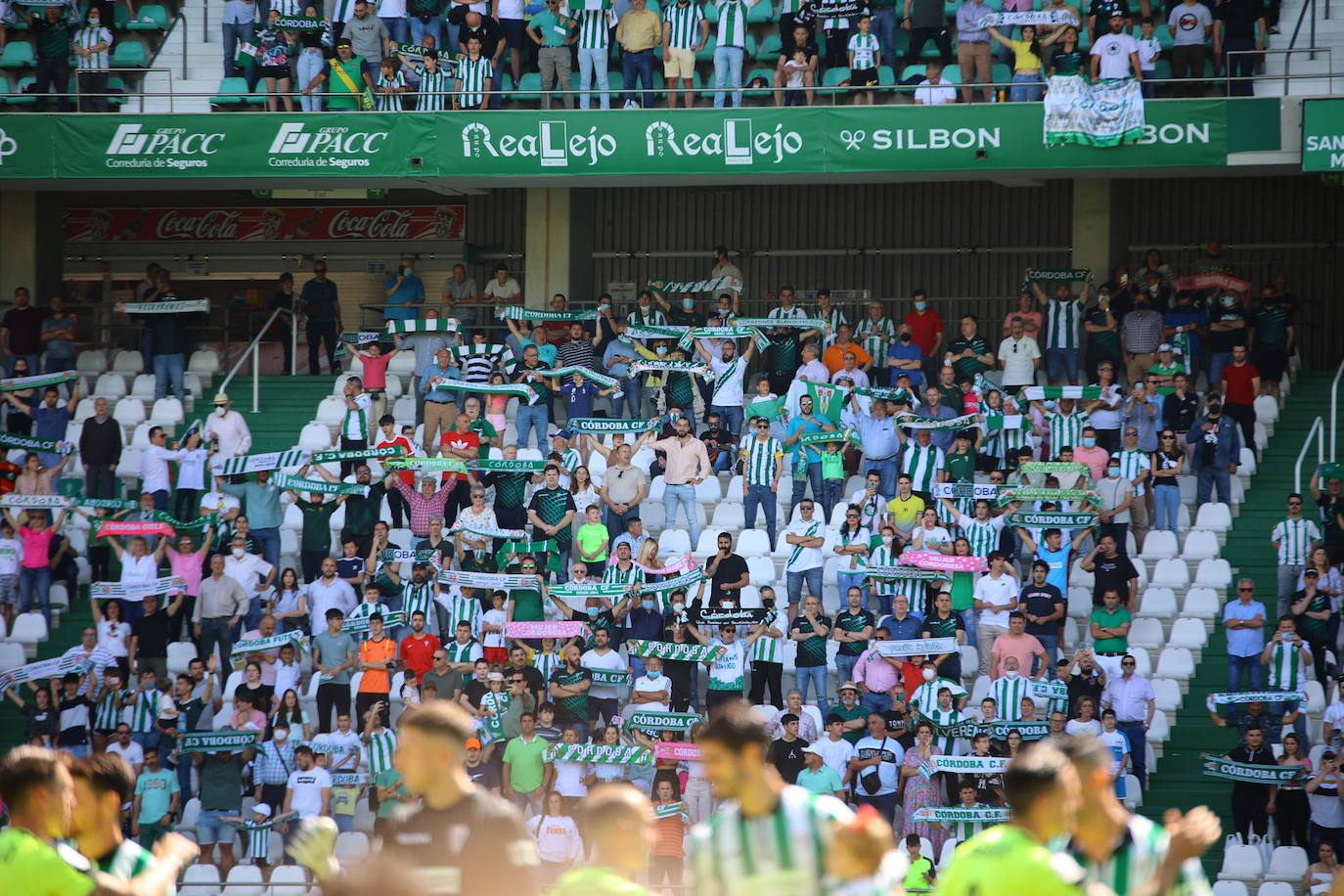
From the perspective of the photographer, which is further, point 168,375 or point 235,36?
point 235,36

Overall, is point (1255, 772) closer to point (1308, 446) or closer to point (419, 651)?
point (1308, 446)

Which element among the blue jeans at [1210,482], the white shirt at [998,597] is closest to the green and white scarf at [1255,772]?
the white shirt at [998,597]

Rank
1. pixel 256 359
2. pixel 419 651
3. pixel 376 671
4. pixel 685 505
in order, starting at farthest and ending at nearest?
1. pixel 256 359
2. pixel 685 505
3. pixel 419 651
4. pixel 376 671

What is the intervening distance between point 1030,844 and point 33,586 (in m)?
14.9

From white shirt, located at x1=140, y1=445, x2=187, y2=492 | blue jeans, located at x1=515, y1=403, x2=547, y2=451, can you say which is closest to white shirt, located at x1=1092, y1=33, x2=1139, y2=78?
blue jeans, located at x1=515, y1=403, x2=547, y2=451

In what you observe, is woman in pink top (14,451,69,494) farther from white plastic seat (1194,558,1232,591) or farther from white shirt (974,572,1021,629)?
white plastic seat (1194,558,1232,591)

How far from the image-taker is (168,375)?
847 inches

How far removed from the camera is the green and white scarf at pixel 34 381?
2022 cm

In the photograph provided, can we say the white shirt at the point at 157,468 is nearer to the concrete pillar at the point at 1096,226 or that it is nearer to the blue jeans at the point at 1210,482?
the blue jeans at the point at 1210,482

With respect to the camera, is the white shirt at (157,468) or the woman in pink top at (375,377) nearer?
the white shirt at (157,468)

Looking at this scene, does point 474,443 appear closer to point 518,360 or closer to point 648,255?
point 518,360

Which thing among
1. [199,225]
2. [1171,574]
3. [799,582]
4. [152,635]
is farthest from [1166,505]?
[199,225]

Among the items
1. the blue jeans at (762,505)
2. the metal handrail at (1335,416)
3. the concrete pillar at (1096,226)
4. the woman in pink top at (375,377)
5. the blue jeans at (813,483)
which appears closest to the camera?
the blue jeans at (762,505)

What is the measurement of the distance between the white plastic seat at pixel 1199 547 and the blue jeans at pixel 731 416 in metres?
5.15
